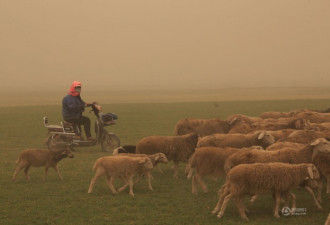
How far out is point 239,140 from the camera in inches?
503

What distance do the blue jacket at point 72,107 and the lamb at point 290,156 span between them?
7764 mm

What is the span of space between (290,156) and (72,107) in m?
8.75

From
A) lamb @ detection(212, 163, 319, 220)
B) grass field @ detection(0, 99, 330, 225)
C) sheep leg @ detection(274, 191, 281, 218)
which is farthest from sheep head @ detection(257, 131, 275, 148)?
sheep leg @ detection(274, 191, 281, 218)

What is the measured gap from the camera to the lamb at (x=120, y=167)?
10.8 meters

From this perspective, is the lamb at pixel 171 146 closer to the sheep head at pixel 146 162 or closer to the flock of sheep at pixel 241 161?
the flock of sheep at pixel 241 161

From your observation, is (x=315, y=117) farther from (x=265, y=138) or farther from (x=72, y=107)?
(x=72, y=107)

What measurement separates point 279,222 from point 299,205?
131 cm

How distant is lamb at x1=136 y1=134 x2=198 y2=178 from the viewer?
12750 millimetres

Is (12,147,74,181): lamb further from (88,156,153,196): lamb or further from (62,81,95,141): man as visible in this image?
(62,81,95,141): man

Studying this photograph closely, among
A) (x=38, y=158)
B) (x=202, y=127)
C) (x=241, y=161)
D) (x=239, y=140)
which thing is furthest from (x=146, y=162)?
(x=202, y=127)

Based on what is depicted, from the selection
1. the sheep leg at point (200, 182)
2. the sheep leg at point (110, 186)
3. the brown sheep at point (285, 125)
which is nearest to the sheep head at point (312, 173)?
the sheep leg at point (200, 182)

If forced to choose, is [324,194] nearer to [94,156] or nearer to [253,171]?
[253,171]

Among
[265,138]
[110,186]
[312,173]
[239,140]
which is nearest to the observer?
[312,173]

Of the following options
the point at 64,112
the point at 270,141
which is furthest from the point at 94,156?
the point at 270,141
